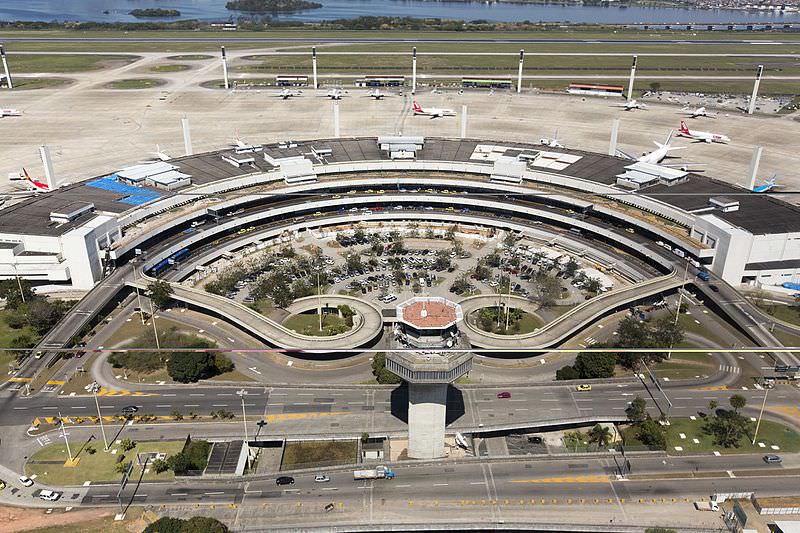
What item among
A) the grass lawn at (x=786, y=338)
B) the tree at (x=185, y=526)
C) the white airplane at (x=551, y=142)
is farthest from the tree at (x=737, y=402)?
the white airplane at (x=551, y=142)

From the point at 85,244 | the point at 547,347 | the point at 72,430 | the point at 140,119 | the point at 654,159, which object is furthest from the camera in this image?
the point at 140,119

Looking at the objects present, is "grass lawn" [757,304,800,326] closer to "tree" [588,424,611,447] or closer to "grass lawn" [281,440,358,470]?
"tree" [588,424,611,447]

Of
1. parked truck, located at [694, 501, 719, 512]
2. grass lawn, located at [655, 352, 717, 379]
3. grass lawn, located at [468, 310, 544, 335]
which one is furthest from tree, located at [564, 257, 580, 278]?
parked truck, located at [694, 501, 719, 512]

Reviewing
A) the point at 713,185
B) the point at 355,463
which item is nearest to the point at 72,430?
the point at 355,463

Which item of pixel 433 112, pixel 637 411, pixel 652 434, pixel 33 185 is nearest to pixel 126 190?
pixel 33 185

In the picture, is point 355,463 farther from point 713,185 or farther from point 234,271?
point 713,185
